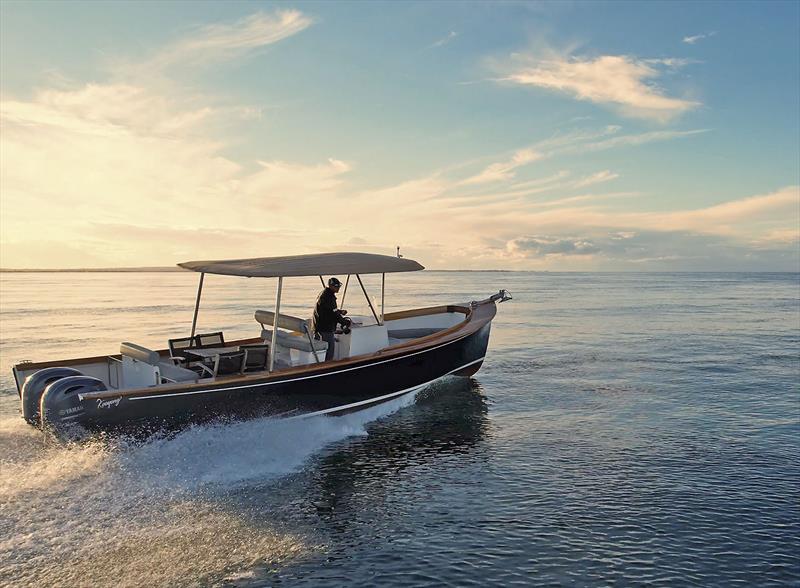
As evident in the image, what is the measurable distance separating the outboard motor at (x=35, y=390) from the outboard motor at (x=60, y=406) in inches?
28.2

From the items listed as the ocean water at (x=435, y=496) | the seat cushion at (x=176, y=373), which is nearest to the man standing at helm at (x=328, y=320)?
the ocean water at (x=435, y=496)

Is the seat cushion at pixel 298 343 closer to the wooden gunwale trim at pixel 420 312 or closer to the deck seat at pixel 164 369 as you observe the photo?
the deck seat at pixel 164 369

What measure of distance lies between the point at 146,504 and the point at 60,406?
7.46 feet

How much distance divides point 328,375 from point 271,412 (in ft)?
3.78

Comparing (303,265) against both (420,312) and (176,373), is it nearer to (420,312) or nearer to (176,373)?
(176,373)

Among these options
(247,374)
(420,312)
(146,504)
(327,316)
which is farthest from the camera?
(420,312)

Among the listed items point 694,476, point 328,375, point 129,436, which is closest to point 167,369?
point 129,436

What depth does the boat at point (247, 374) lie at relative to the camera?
356 inches

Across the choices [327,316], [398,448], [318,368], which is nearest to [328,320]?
[327,316]

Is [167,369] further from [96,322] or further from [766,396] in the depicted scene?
[96,322]

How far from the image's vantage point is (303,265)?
10469 millimetres

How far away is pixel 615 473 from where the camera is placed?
927 cm

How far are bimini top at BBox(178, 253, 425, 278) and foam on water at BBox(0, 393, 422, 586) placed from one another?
96.3 inches

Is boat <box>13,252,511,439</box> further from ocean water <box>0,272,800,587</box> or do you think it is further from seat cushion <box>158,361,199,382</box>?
ocean water <box>0,272,800,587</box>
